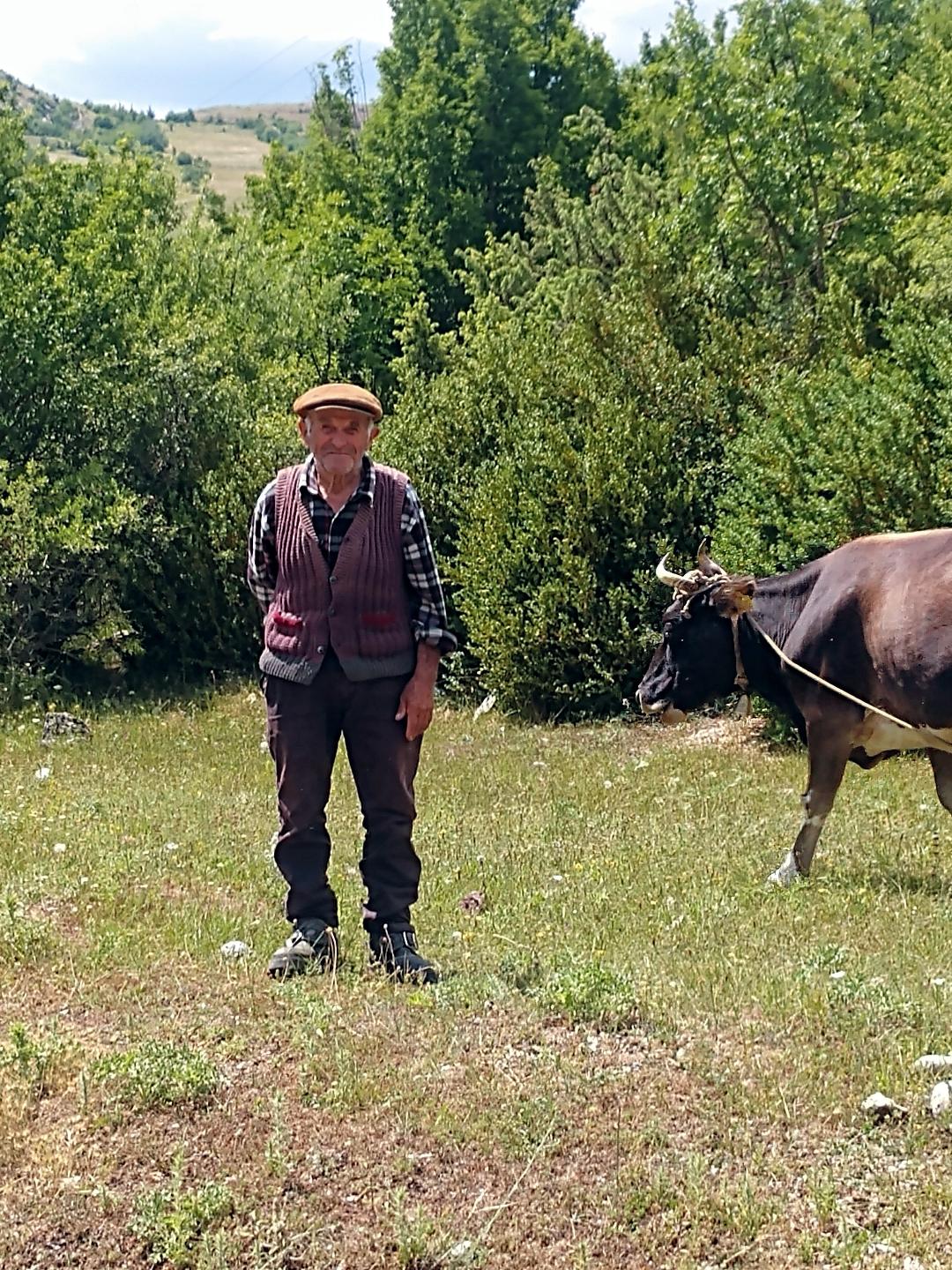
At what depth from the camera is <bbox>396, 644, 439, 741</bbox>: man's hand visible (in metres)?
5.91

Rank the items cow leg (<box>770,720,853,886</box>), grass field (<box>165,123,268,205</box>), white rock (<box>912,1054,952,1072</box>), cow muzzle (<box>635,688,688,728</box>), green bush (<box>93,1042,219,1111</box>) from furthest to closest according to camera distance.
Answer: grass field (<box>165,123,268,205</box>) → cow muzzle (<box>635,688,688,728</box>) → cow leg (<box>770,720,853,886</box>) → white rock (<box>912,1054,952,1072</box>) → green bush (<box>93,1042,219,1111</box>)

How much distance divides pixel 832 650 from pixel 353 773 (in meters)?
4.06

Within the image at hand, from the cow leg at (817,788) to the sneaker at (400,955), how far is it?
3.17m

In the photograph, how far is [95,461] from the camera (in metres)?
19.6

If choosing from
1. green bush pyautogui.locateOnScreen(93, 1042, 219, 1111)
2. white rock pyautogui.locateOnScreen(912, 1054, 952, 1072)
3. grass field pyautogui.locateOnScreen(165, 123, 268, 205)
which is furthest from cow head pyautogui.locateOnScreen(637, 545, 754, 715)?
grass field pyautogui.locateOnScreen(165, 123, 268, 205)

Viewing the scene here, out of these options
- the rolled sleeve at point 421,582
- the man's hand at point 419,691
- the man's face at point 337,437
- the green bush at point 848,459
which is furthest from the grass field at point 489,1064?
the green bush at point 848,459

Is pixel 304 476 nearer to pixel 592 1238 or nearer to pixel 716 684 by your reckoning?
pixel 592 1238

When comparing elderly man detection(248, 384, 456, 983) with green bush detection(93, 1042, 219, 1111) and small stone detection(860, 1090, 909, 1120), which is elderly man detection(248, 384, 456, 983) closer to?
green bush detection(93, 1042, 219, 1111)

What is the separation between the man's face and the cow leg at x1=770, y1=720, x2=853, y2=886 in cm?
419

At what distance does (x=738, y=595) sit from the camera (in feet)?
31.6

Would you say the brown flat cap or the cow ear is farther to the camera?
the cow ear

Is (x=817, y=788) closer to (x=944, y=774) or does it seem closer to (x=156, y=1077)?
(x=944, y=774)

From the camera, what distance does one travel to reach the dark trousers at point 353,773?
234 inches

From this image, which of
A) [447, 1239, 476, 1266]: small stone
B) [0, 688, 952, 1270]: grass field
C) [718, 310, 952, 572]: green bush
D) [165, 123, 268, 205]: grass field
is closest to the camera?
[447, 1239, 476, 1266]: small stone
